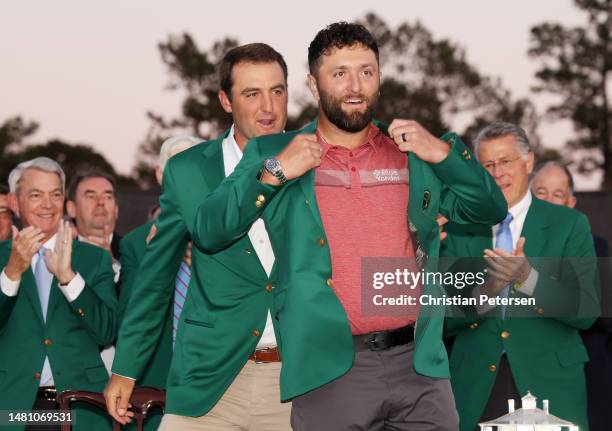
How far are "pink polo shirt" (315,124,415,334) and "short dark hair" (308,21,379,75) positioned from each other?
0.40 metres

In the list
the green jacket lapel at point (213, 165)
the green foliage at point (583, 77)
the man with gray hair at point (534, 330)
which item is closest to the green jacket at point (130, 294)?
the green jacket lapel at point (213, 165)

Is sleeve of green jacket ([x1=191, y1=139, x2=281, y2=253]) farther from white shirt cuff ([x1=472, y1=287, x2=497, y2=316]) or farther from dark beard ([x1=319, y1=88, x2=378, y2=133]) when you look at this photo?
white shirt cuff ([x1=472, y1=287, x2=497, y2=316])

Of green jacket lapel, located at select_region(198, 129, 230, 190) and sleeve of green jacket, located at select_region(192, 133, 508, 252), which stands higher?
green jacket lapel, located at select_region(198, 129, 230, 190)

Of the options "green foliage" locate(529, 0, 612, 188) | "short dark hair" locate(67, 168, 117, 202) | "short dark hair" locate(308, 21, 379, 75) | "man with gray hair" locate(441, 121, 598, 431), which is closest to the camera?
"short dark hair" locate(308, 21, 379, 75)

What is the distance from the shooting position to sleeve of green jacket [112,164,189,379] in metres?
5.46

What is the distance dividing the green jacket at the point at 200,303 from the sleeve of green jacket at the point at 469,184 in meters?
1.13

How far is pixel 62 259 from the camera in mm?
7234

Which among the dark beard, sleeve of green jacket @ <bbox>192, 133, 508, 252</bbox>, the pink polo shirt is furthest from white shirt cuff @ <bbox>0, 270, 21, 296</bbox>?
the dark beard

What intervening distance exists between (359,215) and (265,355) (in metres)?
1.17

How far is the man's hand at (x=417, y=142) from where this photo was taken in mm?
4523

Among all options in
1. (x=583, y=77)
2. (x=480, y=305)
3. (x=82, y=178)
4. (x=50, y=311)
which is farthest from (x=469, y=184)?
(x=583, y=77)

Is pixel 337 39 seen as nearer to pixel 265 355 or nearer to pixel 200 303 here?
pixel 200 303

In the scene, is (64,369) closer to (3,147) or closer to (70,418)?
(70,418)

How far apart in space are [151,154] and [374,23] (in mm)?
12512
